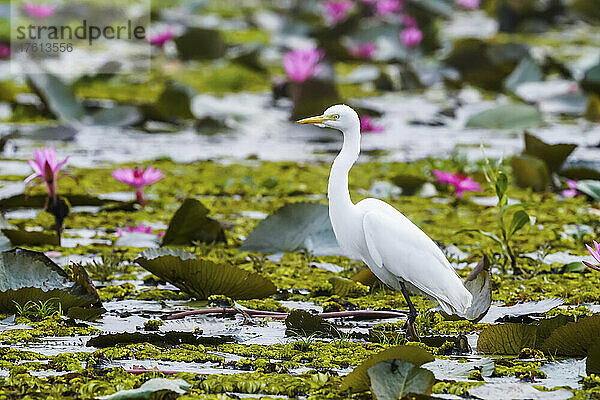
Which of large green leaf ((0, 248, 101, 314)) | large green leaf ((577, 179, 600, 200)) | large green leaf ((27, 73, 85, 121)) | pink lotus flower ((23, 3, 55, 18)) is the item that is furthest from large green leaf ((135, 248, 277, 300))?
pink lotus flower ((23, 3, 55, 18))

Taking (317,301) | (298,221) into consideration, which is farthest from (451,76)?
(317,301)

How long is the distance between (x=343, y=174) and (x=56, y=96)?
4231 mm

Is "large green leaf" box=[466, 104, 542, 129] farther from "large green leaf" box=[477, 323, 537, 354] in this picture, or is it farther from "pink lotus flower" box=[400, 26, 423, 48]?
"large green leaf" box=[477, 323, 537, 354]

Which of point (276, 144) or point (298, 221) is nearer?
point (298, 221)

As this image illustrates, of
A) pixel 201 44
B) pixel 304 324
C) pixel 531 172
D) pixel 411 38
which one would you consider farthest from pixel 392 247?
pixel 201 44

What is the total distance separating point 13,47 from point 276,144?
4.33 meters

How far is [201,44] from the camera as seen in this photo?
9.92m

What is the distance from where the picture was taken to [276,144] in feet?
23.1

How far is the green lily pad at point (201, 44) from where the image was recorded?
989cm

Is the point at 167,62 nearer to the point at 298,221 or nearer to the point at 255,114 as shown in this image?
the point at 255,114

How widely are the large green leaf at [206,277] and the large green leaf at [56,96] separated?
373 centimetres

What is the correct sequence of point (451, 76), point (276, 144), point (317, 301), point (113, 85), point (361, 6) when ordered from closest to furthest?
1. point (317, 301)
2. point (276, 144)
3. point (113, 85)
4. point (451, 76)
5. point (361, 6)

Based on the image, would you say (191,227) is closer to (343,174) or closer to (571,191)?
(343,174)

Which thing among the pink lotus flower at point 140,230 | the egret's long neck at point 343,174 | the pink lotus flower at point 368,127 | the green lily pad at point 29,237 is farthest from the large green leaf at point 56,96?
the egret's long neck at point 343,174
